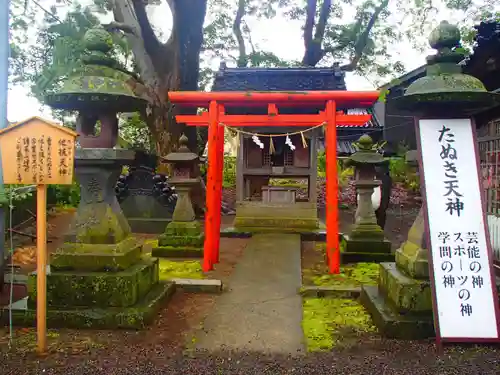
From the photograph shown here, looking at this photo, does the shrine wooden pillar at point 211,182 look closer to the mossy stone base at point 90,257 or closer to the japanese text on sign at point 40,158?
the mossy stone base at point 90,257

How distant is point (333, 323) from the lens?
A: 4.23 metres

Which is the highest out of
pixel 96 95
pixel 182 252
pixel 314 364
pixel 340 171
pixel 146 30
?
pixel 146 30

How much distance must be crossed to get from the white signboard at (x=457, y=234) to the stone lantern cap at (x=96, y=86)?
303 centimetres

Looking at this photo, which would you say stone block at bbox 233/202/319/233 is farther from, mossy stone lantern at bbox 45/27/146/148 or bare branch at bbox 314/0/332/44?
bare branch at bbox 314/0/332/44

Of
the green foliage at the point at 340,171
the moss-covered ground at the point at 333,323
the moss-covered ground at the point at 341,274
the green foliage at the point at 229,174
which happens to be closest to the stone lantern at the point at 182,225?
the moss-covered ground at the point at 341,274

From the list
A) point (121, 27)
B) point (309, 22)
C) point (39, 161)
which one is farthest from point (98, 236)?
point (309, 22)

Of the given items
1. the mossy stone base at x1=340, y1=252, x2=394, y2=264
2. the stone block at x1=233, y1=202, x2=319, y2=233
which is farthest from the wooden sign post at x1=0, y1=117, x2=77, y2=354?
the stone block at x1=233, y1=202, x2=319, y2=233

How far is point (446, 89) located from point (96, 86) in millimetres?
3387

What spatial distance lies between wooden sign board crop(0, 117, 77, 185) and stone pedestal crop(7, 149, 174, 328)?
79cm

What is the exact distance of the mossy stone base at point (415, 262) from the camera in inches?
152

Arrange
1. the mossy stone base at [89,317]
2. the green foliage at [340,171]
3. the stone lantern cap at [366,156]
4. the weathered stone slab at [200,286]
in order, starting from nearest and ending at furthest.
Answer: the mossy stone base at [89,317] < the weathered stone slab at [200,286] < the stone lantern cap at [366,156] < the green foliage at [340,171]

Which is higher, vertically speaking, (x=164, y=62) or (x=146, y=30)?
(x=146, y=30)

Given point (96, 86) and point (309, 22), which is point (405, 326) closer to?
point (96, 86)

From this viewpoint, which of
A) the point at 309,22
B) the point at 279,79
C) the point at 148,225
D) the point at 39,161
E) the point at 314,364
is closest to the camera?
the point at 314,364
